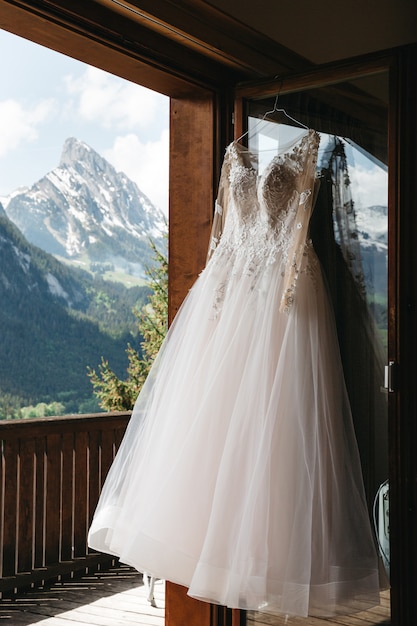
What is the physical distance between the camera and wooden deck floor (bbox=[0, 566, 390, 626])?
11.2 feet

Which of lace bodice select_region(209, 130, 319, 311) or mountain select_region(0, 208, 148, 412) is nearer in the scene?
lace bodice select_region(209, 130, 319, 311)

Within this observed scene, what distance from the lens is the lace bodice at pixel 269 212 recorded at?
2336mm

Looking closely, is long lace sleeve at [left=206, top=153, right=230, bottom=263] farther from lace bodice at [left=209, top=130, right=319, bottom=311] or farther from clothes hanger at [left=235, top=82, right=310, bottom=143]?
clothes hanger at [left=235, top=82, right=310, bottom=143]

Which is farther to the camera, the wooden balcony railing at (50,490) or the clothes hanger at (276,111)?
the wooden balcony railing at (50,490)

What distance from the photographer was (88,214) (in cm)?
606

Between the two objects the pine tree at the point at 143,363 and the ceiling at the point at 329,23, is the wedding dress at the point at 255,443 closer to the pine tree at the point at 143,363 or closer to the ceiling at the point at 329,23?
the ceiling at the point at 329,23

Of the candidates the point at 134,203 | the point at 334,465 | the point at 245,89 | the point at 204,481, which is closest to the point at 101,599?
the point at 204,481

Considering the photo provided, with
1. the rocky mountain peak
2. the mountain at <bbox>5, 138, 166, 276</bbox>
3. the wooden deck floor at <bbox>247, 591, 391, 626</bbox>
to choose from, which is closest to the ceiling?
the wooden deck floor at <bbox>247, 591, 391, 626</bbox>

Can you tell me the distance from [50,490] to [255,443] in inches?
85.0

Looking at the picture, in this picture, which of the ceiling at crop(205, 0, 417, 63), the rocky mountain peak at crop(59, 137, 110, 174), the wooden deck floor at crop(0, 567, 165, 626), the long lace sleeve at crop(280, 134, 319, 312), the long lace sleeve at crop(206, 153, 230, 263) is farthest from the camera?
the rocky mountain peak at crop(59, 137, 110, 174)

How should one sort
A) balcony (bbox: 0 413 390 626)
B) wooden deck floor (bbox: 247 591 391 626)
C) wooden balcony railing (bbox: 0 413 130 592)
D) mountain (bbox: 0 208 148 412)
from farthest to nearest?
mountain (bbox: 0 208 148 412) < wooden balcony railing (bbox: 0 413 130 592) < balcony (bbox: 0 413 390 626) < wooden deck floor (bbox: 247 591 391 626)

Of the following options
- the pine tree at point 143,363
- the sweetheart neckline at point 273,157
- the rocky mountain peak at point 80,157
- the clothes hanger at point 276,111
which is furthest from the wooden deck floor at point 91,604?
A: the rocky mountain peak at point 80,157

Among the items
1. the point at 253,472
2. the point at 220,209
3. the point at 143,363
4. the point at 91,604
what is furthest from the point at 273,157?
the point at 143,363

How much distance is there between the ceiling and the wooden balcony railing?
7.79 ft
